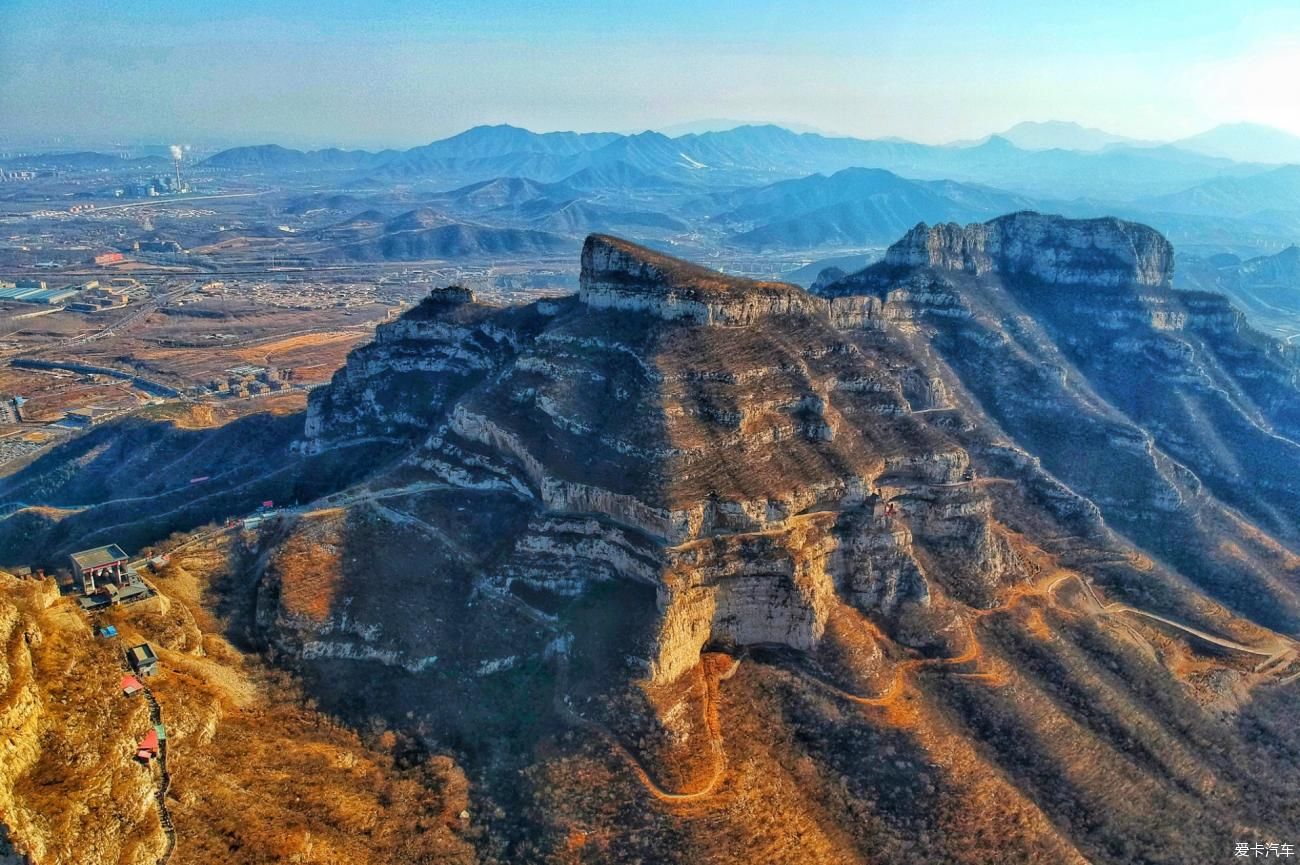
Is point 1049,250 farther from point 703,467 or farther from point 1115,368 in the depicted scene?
point 703,467

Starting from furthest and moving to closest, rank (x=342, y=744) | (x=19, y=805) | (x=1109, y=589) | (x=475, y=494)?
(x=1109, y=589) < (x=475, y=494) < (x=342, y=744) < (x=19, y=805)

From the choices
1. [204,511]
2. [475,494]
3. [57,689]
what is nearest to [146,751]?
[57,689]

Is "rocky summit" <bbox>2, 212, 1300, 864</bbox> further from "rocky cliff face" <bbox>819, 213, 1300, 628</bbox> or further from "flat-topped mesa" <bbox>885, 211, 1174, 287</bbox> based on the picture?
"flat-topped mesa" <bbox>885, 211, 1174, 287</bbox>

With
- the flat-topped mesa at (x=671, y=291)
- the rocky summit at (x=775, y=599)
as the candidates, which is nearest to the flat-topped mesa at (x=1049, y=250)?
the rocky summit at (x=775, y=599)

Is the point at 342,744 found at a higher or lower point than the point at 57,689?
lower

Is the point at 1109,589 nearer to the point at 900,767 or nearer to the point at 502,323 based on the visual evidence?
the point at 900,767

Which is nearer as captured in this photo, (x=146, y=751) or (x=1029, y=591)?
(x=146, y=751)

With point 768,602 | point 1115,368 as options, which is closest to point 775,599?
point 768,602
